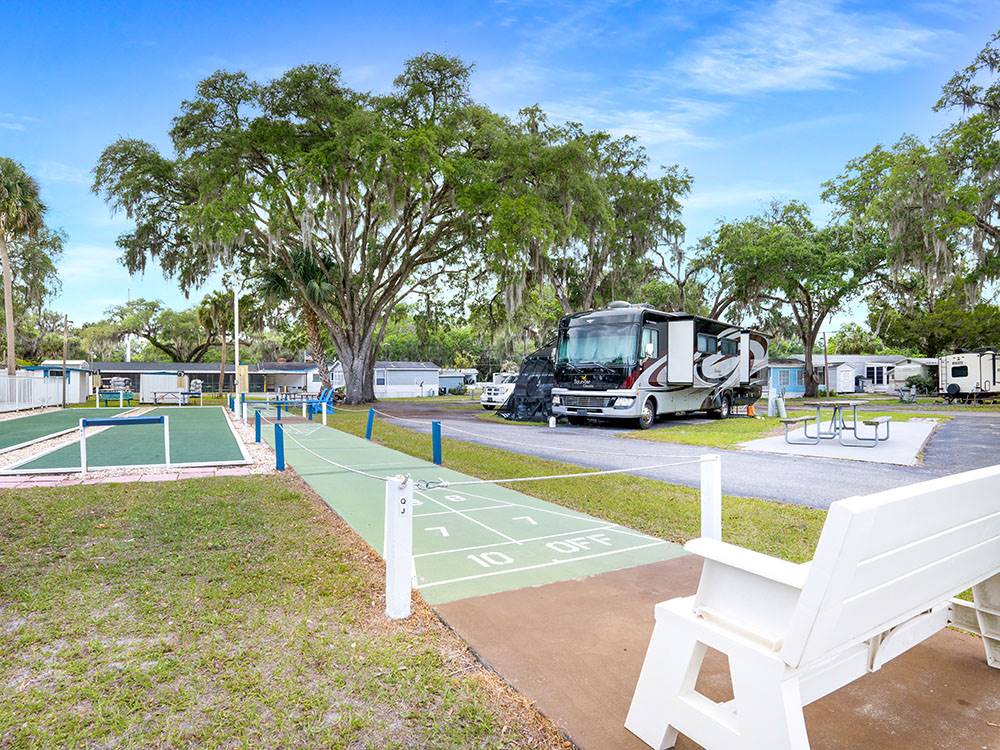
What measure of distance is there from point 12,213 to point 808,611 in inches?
1374

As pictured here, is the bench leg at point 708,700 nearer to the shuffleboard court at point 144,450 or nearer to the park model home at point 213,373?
the shuffleboard court at point 144,450

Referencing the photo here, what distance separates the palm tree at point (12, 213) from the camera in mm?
26406

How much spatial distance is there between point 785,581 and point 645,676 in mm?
732

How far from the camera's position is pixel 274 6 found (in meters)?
13.2

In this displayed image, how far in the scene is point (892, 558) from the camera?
6.21ft

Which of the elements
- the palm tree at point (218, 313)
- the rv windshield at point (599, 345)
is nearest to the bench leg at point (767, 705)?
the rv windshield at point (599, 345)

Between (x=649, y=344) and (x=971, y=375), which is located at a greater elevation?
(x=649, y=344)

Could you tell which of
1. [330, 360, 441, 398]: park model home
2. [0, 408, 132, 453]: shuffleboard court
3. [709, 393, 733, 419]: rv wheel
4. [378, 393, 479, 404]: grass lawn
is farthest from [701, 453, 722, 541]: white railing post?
[330, 360, 441, 398]: park model home

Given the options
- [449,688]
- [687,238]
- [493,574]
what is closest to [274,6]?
[493,574]

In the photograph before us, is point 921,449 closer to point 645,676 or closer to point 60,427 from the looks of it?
point 645,676

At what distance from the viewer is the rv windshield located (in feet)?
52.2

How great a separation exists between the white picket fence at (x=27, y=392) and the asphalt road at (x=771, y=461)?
1999 cm

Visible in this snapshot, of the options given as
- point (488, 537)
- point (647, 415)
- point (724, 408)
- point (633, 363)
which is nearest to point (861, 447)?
point (633, 363)

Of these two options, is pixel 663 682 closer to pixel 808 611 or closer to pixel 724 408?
pixel 808 611
